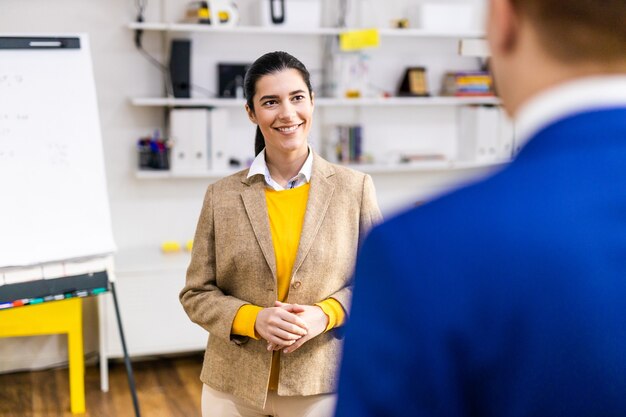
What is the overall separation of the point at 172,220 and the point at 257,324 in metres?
2.67

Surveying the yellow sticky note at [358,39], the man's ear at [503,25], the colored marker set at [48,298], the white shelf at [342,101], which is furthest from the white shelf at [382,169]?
the man's ear at [503,25]

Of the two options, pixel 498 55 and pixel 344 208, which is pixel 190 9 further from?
pixel 498 55

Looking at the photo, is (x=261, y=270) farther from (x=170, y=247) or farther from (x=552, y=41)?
(x=170, y=247)

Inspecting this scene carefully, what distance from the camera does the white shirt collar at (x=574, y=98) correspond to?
1.85 ft

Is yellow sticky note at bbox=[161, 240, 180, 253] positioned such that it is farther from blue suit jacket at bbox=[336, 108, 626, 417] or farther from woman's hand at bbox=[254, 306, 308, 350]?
blue suit jacket at bbox=[336, 108, 626, 417]

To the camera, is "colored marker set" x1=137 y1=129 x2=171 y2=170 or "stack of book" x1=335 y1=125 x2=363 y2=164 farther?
"stack of book" x1=335 y1=125 x2=363 y2=164

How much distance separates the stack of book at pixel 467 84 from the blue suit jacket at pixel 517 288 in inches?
167

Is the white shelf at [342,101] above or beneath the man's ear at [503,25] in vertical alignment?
beneath

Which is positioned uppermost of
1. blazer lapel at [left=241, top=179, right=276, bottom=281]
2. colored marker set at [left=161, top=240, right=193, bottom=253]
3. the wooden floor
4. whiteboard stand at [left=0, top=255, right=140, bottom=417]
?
blazer lapel at [left=241, top=179, right=276, bottom=281]

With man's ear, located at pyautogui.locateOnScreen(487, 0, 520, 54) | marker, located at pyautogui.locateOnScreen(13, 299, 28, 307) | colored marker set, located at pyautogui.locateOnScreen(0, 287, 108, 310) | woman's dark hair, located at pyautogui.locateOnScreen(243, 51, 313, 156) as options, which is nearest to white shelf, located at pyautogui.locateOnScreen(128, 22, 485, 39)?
colored marker set, located at pyautogui.locateOnScreen(0, 287, 108, 310)

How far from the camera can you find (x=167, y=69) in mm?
4277

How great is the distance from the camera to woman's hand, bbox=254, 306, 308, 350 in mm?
1806

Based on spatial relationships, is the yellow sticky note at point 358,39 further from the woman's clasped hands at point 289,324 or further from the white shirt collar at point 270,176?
the woman's clasped hands at point 289,324

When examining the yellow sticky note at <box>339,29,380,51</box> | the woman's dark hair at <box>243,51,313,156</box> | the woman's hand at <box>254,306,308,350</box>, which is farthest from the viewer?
the yellow sticky note at <box>339,29,380,51</box>
